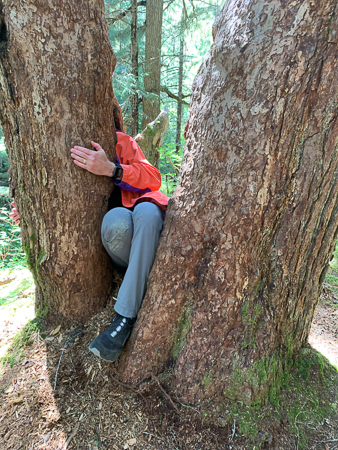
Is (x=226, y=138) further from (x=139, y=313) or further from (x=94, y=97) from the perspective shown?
(x=139, y=313)

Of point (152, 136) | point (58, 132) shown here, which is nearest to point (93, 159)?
point (58, 132)

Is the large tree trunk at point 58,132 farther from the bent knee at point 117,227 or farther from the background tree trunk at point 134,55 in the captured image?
the background tree trunk at point 134,55

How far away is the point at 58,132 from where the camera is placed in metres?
1.77

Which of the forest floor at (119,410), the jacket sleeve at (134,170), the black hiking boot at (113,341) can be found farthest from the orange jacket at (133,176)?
the forest floor at (119,410)

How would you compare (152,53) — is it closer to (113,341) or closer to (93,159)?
(93,159)

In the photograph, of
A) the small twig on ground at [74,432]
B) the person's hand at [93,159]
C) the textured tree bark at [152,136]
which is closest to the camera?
the small twig on ground at [74,432]

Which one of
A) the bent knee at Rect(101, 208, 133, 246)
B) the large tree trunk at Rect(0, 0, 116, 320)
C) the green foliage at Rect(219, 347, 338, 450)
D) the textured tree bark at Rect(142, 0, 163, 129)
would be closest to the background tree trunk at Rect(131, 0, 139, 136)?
the textured tree bark at Rect(142, 0, 163, 129)

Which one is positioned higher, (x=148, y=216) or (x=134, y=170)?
(x=134, y=170)

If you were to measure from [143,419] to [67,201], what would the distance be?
154 cm

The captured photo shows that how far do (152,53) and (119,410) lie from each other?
774cm

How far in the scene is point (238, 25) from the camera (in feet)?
4.61

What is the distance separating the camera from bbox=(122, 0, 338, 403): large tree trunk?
4.38 feet

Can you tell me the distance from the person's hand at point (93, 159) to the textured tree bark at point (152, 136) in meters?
2.90

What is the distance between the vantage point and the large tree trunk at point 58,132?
1.62 metres
